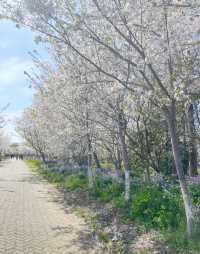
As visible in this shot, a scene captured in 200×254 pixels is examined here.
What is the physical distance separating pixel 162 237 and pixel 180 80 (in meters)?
3.07

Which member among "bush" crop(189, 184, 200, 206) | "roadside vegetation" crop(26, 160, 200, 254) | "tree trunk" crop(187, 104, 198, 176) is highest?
"tree trunk" crop(187, 104, 198, 176)

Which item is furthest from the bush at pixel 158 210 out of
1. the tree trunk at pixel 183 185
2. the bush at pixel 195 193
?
the tree trunk at pixel 183 185

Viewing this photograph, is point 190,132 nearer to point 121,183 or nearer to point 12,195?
point 121,183

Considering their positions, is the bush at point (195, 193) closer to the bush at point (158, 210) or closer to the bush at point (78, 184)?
the bush at point (158, 210)

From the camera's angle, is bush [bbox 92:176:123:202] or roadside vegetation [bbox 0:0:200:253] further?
bush [bbox 92:176:123:202]

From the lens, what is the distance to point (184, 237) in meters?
7.20

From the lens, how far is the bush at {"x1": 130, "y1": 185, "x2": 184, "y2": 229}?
27.7 feet

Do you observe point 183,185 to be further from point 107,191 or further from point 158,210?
point 107,191

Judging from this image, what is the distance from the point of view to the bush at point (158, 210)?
27.7ft

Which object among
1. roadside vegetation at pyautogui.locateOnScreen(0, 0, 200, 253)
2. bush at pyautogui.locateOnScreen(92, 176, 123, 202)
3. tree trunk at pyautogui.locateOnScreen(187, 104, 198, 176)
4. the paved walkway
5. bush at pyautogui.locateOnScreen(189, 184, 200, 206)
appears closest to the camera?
roadside vegetation at pyautogui.locateOnScreen(0, 0, 200, 253)

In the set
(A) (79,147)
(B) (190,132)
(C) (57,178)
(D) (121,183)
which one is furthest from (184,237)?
(C) (57,178)

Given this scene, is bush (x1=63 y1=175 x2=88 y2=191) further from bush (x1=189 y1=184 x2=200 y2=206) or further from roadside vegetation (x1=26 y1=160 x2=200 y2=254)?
bush (x1=189 y1=184 x2=200 y2=206)

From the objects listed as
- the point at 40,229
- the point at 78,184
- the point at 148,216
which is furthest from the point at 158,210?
the point at 78,184

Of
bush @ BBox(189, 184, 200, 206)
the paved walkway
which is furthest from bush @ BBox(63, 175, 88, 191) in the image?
bush @ BBox(189, 184, 200, 206)
